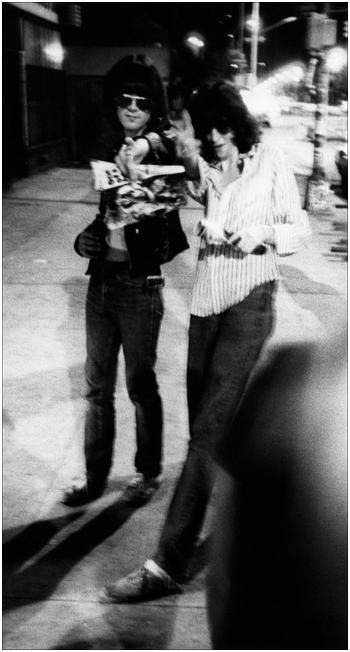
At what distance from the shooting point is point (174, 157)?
3035 mm

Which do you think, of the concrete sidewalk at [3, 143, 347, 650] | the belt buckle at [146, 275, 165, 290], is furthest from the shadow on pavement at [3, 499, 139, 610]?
the belt buckle at [146, 275, 165, 290]

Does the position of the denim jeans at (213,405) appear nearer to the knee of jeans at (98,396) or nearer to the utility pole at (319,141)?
the knee of jeans at (98,396)

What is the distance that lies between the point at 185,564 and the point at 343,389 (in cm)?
279

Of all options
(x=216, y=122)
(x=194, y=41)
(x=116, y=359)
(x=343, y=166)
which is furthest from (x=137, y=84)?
(x=194, y=41)

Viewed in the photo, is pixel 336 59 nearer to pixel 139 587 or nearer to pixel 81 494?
pixel 81 494

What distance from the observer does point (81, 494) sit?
3586mm

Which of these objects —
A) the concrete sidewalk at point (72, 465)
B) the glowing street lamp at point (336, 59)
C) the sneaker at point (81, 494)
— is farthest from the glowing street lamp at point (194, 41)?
the sneaker at point (81, 494)

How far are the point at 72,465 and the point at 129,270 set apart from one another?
1.35 m

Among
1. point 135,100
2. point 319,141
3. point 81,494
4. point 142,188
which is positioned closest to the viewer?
point 142,188

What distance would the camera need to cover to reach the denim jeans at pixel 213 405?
2.85m

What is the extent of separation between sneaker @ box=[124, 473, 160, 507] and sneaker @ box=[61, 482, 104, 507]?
0.15m

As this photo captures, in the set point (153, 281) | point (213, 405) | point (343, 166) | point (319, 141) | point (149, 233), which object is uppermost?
point (319, 141)

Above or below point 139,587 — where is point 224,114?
above

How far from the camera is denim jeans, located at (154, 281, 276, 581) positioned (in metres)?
2.85
